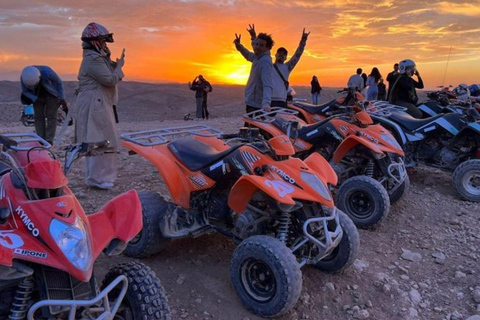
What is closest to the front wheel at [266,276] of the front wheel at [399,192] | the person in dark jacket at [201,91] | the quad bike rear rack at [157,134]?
the quad bike rear rack at [157,134]

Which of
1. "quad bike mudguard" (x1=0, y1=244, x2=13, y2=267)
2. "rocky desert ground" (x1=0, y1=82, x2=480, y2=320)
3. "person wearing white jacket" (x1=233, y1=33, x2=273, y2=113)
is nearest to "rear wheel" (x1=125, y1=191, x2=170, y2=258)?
"rocky desert ground" (x1=0, y1=82, x2=480, y2=320)

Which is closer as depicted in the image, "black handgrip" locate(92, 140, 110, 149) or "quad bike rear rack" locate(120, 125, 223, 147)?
"black handgrip" locate(92, 140, 110, 149)

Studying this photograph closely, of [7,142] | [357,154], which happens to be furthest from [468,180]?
[7,142]

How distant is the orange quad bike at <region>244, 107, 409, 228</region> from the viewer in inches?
195

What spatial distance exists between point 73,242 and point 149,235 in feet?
6.01

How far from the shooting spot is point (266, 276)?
10.8 feet

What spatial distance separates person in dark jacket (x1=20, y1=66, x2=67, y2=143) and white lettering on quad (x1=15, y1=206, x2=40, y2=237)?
5.02 m

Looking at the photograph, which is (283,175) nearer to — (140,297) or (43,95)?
(140,297)

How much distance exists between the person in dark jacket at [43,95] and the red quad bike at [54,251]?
4606 mm

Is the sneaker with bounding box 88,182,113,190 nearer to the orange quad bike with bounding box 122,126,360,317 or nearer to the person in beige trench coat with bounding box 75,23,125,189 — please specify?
the person in beige trench coat with bounding box 75,23,125,189

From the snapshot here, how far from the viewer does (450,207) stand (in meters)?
6.02

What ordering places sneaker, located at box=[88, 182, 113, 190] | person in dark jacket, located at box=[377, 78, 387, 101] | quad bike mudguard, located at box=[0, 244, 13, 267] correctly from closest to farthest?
1. quad bike mudguard, located at box=[0, 244, 13, 267]
2. sneaker, located at box=[88, 182, 113, 190]
3. person in dark jacket, located at box=[377, 78, 387, 101]

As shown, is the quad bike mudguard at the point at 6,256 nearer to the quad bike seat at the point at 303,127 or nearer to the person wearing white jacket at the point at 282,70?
the quad bike seat at the point at 303,127

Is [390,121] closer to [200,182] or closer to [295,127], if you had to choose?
[295,127]
